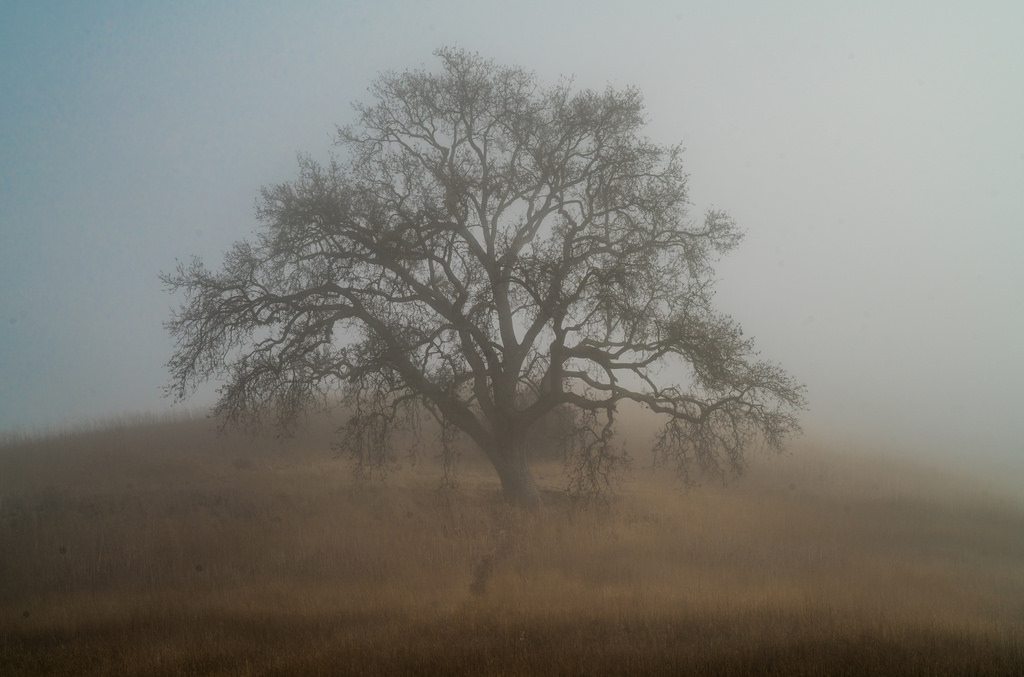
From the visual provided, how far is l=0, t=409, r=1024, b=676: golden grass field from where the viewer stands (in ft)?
27.1

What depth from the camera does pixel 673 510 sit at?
17000 millimetres

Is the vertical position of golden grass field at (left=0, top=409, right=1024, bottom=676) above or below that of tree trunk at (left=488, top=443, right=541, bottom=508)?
below

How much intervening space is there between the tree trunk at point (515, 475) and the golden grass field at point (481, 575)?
0.74m

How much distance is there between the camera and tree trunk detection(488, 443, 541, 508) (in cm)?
1659

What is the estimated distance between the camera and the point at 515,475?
16.6 m

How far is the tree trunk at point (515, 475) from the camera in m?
16.6

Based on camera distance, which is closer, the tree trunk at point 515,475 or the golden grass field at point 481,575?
the golden grass field at point 481,575

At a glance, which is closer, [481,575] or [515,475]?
[481,575]

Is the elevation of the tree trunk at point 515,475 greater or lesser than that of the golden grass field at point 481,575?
greater

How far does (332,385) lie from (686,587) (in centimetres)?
882

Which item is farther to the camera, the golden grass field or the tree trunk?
the tree trunk

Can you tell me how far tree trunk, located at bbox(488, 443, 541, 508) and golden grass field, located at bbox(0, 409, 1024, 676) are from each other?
741mm

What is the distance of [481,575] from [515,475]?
190 inches

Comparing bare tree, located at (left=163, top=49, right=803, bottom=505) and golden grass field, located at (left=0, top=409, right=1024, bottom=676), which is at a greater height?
bare tree, located at (left=163, top=49, right=803, bottom=505)
